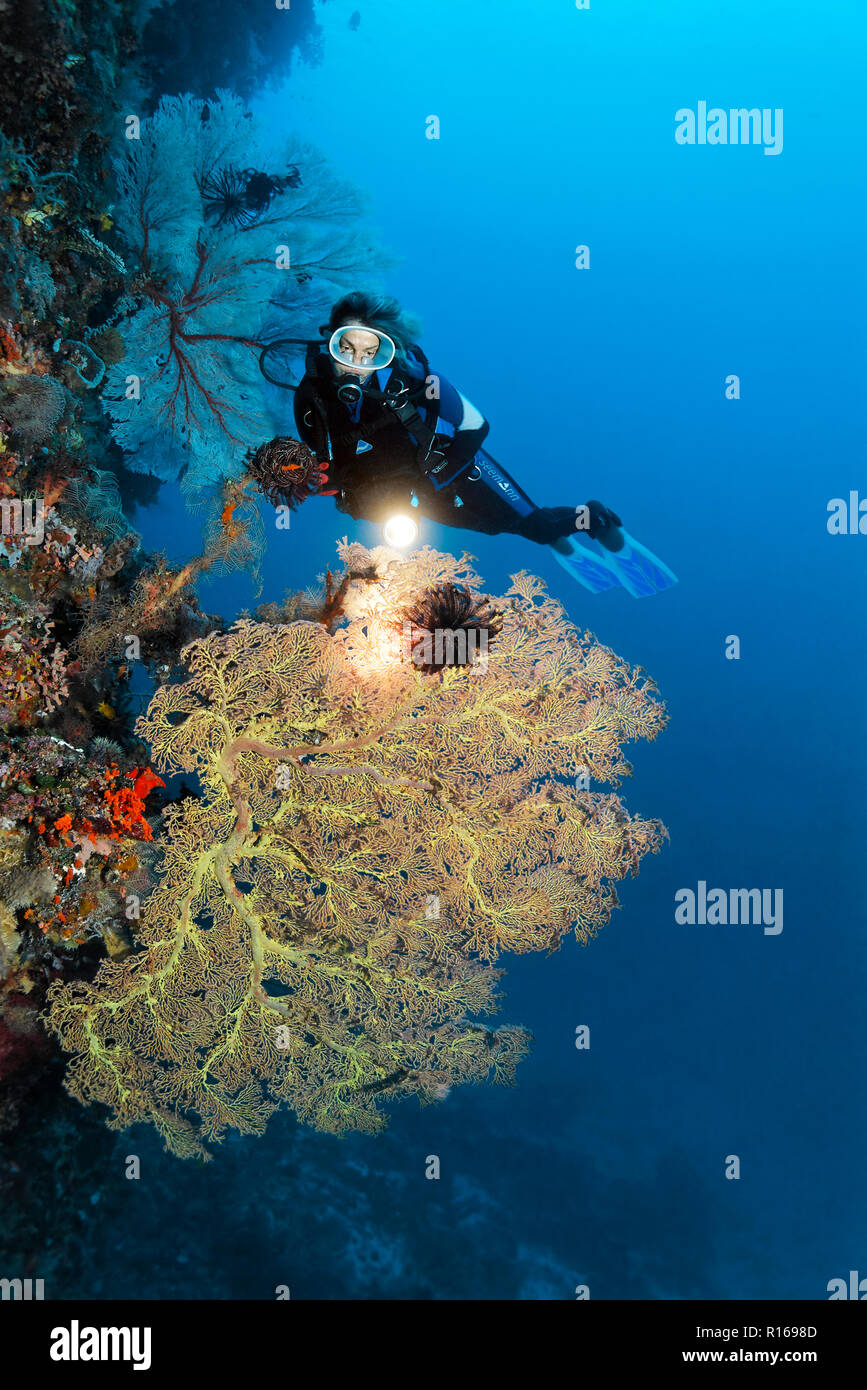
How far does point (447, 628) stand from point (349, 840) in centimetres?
159

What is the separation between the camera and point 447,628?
156 inches

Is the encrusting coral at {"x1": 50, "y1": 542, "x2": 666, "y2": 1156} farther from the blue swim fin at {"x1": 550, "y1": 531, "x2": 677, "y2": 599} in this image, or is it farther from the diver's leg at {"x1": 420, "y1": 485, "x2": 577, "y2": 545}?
the blue swim fin at {"x1": 550, "y1": 531, "x2": 677, "y2": 599}

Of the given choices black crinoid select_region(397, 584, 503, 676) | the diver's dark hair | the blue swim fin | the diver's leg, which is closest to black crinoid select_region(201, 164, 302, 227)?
the diver's dark hair

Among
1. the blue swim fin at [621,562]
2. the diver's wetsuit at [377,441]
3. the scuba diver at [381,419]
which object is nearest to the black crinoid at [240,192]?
the scuba diver at [381,419]

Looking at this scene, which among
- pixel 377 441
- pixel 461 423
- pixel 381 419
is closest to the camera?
pixel 381 419

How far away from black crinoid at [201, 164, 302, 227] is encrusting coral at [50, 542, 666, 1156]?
15.4ft

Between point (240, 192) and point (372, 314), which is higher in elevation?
point (240, 192)

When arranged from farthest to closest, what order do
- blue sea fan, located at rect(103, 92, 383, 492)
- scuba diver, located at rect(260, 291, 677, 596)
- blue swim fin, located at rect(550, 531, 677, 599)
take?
1. blue swim fin, located at rect(550, 531, 677, 599)
2. blue sea fan, located at rect(103, 92, 383, 492)
3. scuba diver, located at rect(260, 291, 677, 596)

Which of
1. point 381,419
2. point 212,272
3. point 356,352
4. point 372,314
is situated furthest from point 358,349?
point 212,272

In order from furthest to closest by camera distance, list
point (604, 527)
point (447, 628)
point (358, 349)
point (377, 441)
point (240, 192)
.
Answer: point (604, 527)
point (240, 192)
point (377, 441)
point (358, 349)
point (447, 628)

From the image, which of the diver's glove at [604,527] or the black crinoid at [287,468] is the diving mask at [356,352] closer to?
the black crinoid at [287,468]

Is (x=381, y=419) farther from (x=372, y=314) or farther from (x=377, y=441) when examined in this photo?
(x=372, y=314)

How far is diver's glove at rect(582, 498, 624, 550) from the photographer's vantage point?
7.64 meters

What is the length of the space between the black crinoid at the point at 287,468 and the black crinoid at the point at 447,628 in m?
2.26
